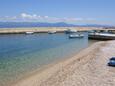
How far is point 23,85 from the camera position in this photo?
79.2 ft

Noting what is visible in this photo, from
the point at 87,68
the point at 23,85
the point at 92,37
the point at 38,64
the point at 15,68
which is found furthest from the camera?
the point at 92,37

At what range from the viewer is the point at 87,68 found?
29516 mm

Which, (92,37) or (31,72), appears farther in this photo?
(92,37)

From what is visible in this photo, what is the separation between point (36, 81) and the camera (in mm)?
25391

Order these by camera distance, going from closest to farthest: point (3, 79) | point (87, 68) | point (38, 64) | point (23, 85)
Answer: point (23, 85) → point (3, 79) → point (87, 68) → point (38, 64)

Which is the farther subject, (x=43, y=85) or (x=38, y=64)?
(x=38, y=64)

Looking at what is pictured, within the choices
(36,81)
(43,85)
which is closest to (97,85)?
(43,85)

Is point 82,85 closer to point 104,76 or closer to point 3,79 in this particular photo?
point 104,76

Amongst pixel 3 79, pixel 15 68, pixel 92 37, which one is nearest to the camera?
pixel 3 79

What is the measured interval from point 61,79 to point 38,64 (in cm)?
1184

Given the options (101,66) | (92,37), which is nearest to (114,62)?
(101,66)

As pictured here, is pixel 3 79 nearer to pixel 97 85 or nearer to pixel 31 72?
pixel 31 72

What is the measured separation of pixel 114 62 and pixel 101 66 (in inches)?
68.5

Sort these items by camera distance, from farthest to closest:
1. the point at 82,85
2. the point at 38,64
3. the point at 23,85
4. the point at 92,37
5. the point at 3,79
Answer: the point at 92,37, the point at 38,64, the point at 3,79, the point at 23,85, the point at 82,85
